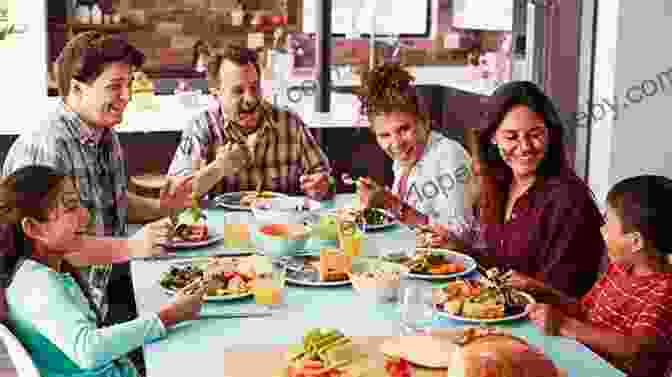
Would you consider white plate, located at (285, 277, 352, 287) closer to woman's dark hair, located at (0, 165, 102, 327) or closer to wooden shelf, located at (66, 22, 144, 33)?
woman's dark hair, located at (0, 165, 102, 327)

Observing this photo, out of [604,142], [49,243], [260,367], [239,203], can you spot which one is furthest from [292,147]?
[260,367]

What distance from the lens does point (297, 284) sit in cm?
239

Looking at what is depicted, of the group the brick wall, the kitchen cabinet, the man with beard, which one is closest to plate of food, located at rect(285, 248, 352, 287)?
the man with beard

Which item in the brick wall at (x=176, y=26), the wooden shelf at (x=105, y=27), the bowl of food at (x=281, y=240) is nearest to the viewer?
the bowl of food at (x=281, y=240)

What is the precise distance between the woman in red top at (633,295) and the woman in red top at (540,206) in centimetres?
33

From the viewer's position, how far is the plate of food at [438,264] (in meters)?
2.43

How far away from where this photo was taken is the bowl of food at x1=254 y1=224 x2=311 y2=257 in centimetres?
262

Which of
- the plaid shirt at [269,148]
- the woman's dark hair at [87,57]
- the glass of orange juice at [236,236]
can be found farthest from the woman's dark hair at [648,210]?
the plaid shirt at [269,148]

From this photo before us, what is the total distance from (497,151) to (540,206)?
0.24 meters

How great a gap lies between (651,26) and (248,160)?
67.4 inches

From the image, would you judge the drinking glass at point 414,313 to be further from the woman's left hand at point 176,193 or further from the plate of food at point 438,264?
the woman's left hand at point 176,193

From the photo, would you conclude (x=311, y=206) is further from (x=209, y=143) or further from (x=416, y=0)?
(x=416, y=0)

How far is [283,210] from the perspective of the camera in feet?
10.4

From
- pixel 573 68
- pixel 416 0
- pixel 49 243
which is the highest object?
pixel 416 0
